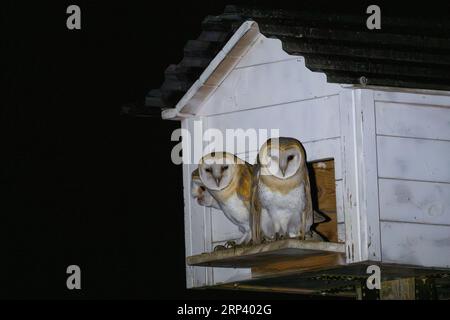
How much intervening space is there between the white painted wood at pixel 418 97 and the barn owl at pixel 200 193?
75 cm

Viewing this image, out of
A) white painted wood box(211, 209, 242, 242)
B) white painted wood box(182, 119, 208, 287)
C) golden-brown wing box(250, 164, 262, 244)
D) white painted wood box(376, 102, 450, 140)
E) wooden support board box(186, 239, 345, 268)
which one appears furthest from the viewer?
white painted wood box(182, 119, 208, 287)

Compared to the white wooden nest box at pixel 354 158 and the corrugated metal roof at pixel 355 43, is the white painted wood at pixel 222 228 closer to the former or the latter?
the white wooden nest box at pixel 354 158

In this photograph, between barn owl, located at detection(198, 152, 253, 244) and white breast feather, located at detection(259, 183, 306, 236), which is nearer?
white breast feather, located at detection(259, 183, 306, 236)

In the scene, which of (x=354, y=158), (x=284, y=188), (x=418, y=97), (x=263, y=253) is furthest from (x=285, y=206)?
(x=418, y=97)

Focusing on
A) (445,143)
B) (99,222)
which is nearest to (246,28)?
(445,143)

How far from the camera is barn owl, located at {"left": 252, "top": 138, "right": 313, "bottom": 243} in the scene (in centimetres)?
763

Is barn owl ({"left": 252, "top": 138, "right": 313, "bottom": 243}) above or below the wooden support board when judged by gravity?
above

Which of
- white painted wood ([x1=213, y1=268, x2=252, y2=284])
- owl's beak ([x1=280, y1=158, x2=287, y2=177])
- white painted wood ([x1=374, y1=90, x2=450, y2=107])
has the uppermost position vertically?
white painted wood ([x1=374, y1=90, x2=450, y2=107])

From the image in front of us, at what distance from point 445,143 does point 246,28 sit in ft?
2.58

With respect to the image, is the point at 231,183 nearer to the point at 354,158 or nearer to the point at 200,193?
the point at 200,193

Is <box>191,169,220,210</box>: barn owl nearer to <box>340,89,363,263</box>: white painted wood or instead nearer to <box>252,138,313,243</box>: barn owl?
<box>252,138,313,243</box>: barn owl

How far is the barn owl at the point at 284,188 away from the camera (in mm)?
7629

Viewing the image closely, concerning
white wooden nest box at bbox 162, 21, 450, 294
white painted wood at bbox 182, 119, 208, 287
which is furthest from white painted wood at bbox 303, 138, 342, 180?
white painted wood at bbox 182, 119, 208, 287

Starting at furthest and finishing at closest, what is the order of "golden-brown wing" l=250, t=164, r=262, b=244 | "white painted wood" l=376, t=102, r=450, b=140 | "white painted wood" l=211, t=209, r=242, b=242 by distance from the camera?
"white painted wood" l=211, t=209, r=242, b=242, "golden-brown wing" l=250, t=164, r=262, b=244, "white painted wood" l=376, t=102, r=450, b=140
